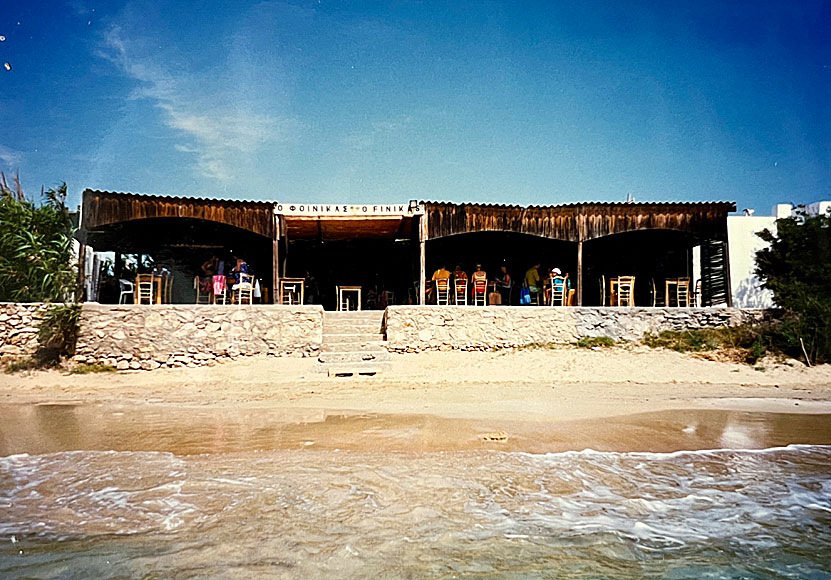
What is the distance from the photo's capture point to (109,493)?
3.75 m

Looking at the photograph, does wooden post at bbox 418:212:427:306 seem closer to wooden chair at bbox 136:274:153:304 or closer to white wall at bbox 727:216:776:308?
wooden chair at bbox 136:274:153:304

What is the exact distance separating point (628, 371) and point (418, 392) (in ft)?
12.8

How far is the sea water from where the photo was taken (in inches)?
113

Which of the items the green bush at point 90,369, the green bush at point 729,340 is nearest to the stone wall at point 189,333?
the green bush at point 90,369

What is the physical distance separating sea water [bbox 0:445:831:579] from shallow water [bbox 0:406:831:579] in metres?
0.01

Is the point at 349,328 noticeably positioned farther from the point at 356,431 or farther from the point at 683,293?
the point at 683,293

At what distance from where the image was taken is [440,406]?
6816 mm

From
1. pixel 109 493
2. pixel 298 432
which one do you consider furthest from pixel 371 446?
pixel 109 493

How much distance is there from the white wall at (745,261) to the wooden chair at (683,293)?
18.3ft

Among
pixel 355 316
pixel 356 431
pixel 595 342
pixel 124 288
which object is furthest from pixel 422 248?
pixel 124 288

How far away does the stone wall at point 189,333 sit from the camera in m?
9.55

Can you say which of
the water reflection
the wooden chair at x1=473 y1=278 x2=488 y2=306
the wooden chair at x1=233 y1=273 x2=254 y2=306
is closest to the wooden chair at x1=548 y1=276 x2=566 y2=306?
the wooden chair at x1=473 y1=278 x2=488 y2=306

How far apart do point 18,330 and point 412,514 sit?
9.06m

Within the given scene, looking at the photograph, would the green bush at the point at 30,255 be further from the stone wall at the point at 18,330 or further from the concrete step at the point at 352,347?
the concrete step at the point at 352,347
